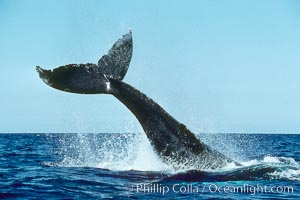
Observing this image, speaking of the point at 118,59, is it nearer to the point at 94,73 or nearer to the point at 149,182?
the point at 94,73

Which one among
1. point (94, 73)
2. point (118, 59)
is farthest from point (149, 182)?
point (118, 59)

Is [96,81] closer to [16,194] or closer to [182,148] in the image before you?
[182,148]

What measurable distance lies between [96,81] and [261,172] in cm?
402

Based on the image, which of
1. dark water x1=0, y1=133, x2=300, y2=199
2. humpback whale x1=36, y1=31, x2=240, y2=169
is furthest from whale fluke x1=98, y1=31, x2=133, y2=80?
dark water x1=0, y1=133, x2=300, y2=199

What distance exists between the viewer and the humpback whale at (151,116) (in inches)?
378

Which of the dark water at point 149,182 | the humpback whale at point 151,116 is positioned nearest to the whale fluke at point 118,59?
the humpback whale at point 151,116

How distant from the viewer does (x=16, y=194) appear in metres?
7.35

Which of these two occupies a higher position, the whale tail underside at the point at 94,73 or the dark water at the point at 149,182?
the whale tail underside at the point at 94,73

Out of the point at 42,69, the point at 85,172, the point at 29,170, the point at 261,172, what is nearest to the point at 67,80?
the point at 42,69

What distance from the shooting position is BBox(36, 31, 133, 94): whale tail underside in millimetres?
8789

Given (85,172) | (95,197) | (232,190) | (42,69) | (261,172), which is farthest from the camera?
(85,172)

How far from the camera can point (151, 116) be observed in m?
9.88

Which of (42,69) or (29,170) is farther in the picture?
(29,170)

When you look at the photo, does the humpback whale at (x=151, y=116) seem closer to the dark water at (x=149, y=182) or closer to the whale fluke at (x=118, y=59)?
the whale fluke at (x=118, y=59)
